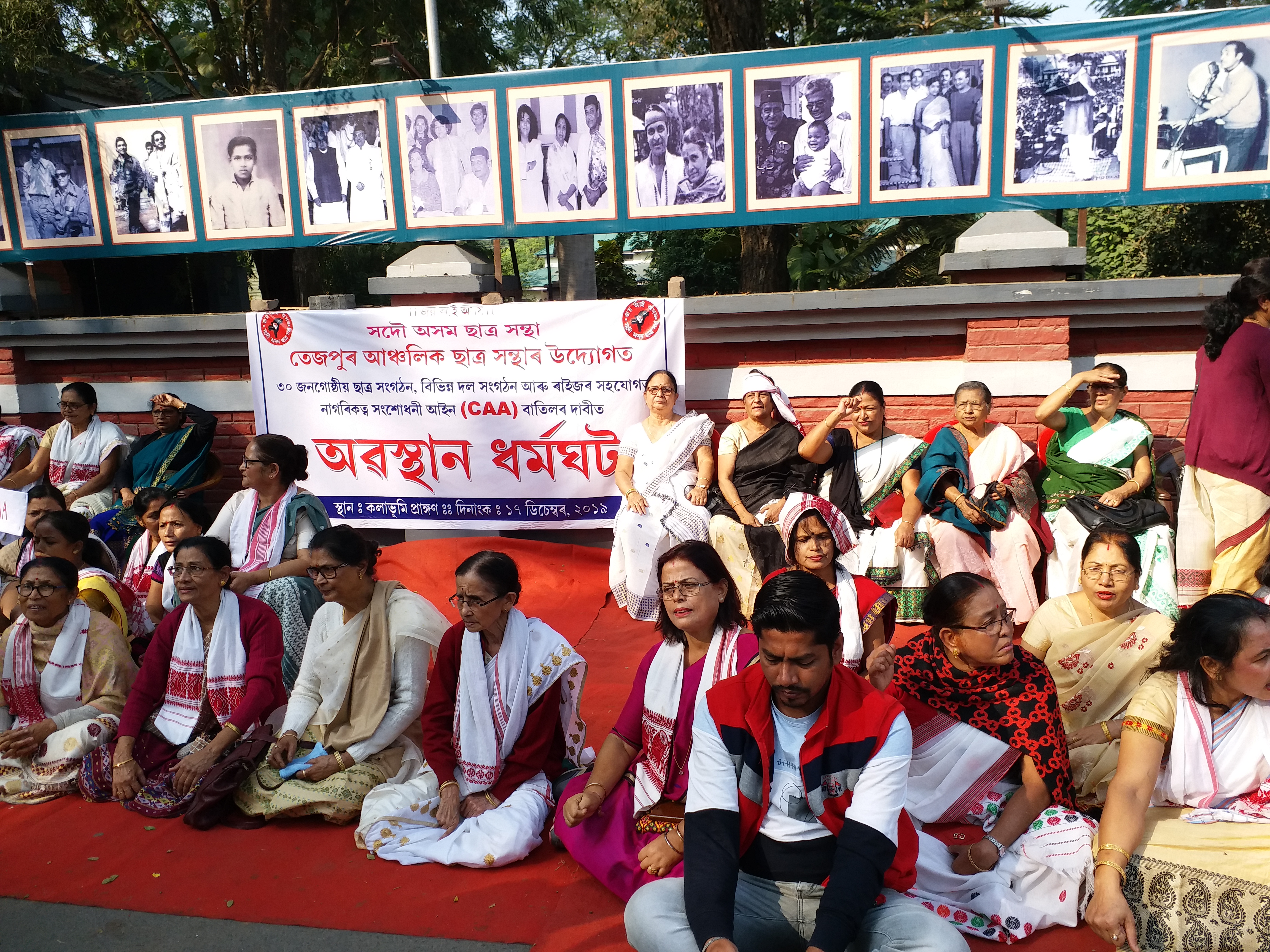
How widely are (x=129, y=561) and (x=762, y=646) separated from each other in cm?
397

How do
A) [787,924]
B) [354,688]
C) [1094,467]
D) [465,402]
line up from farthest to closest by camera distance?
[465,402], [1094,467], [354,688], [787,924]

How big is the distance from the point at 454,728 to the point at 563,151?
3.63 metres

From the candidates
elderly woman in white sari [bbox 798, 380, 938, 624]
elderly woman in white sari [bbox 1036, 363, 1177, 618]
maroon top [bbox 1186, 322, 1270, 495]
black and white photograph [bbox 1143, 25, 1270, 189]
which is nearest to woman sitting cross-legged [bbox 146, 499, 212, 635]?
elderly woman in white sari [bbox 798, 380, 938, 624]

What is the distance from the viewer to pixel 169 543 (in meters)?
4.66

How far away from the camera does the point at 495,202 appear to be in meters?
6.00

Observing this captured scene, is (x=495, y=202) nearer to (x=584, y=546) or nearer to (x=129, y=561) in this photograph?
(x=584, y=546)

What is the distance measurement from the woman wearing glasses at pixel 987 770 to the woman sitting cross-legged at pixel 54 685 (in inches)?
121

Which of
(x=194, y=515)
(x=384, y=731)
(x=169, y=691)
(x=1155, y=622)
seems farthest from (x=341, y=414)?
(x=1155, y=622)

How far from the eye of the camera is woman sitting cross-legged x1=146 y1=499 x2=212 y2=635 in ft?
15.1

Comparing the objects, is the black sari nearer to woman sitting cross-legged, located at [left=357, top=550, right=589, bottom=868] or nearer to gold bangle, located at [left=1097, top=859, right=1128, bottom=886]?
woman sitting cross-legged, located at [left=357, top=550, right=589, bottom=868]

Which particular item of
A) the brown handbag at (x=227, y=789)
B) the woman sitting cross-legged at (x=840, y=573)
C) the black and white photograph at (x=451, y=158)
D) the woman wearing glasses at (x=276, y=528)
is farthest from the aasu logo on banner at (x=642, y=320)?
the brown handbag at (x=227, y=789)

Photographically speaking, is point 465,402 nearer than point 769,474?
No

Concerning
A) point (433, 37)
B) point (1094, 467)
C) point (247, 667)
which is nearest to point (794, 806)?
point (247, 667)

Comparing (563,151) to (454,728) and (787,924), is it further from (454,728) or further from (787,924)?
(787,924)
